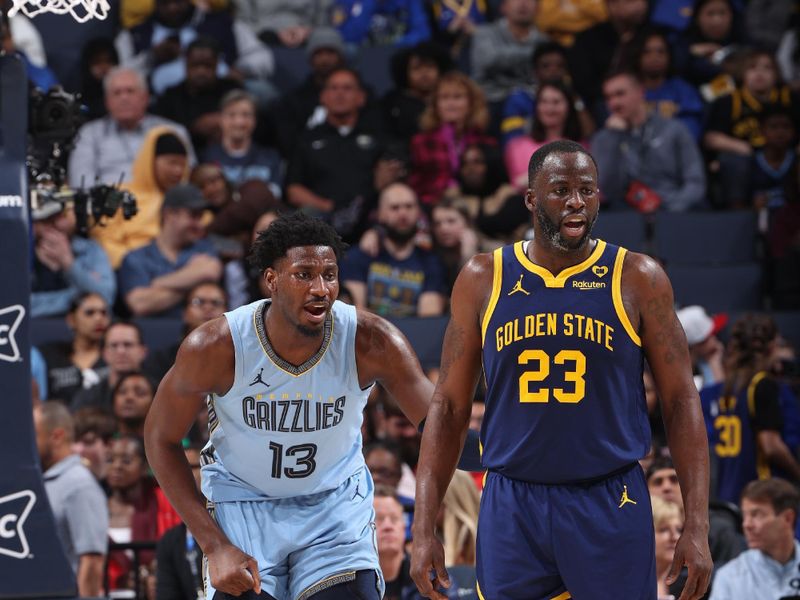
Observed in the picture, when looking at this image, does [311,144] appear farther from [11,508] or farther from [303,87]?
[11,508]

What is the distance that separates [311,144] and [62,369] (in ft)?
9.53

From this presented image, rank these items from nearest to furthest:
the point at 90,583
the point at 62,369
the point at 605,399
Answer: the point at 605,399
the point at 90,583
the point at 62,369

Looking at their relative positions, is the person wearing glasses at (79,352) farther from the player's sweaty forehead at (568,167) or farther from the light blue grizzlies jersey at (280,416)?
the player's sweaty forehead at (568,167)

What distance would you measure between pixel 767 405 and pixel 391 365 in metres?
3.83

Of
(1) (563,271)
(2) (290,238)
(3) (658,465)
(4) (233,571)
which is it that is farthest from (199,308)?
(1) (563,271)

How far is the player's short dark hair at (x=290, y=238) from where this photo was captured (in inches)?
192

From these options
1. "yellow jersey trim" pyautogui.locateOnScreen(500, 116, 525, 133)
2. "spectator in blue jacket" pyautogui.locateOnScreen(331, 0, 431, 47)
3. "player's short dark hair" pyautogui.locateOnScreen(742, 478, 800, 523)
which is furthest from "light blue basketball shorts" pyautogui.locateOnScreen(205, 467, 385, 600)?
"spectator in blue jacket" pyautogui.locateOnScreen(331, 0, 431, 47)

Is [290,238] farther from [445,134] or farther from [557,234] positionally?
[445,134]

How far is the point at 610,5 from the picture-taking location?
12102mm

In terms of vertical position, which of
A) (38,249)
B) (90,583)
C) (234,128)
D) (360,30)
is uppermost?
(360,30)

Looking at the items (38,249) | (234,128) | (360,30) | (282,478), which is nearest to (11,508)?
(282,478)

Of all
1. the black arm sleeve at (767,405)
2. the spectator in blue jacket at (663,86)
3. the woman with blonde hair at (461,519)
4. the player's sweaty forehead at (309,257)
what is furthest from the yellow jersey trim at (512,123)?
the player's sweaty forehead at (309,257)

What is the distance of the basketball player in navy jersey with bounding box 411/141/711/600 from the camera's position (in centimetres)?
429

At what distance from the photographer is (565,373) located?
4.30 metres
